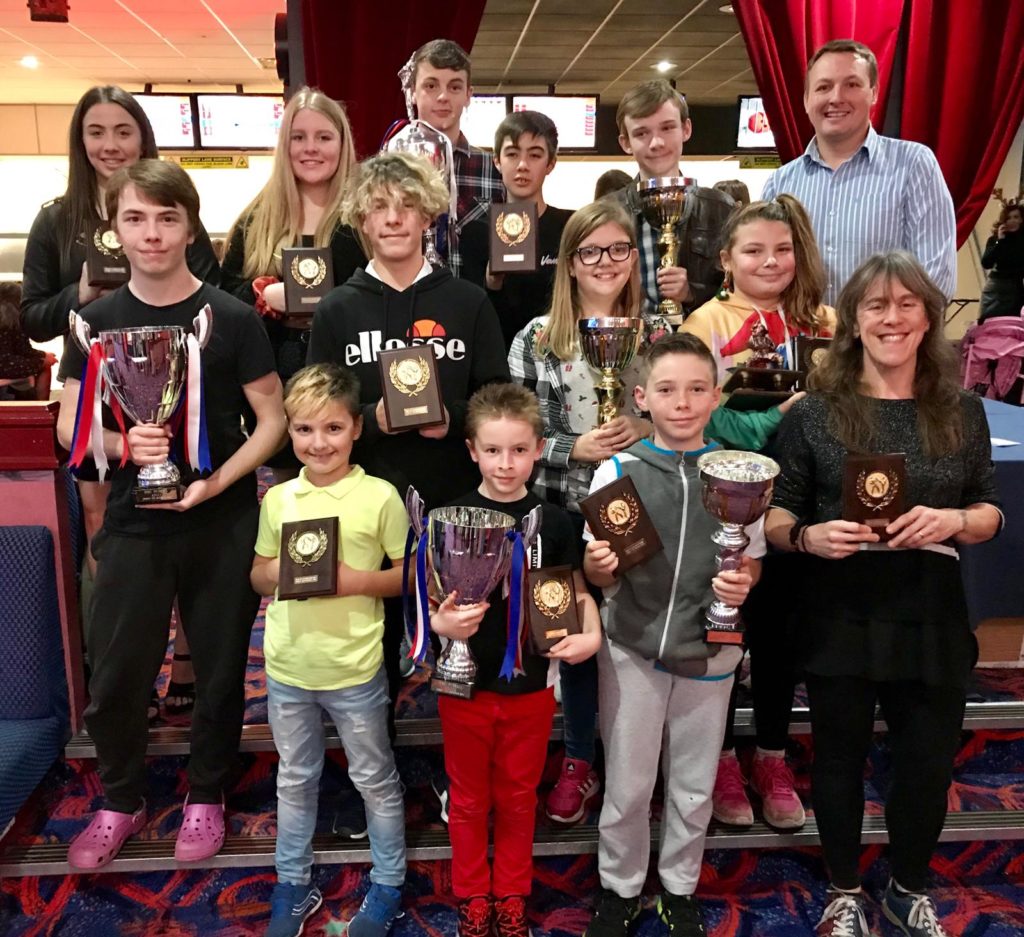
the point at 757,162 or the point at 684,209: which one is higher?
the point at 757,162

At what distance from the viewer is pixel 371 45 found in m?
3.71

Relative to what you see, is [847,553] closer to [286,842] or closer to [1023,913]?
[1023,913]

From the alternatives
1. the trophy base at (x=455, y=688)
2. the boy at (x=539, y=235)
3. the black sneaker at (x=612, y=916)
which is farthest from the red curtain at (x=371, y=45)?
the black sneaker at (x=612, y=916)

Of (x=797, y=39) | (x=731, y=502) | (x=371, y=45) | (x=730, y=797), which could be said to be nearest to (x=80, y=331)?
(x=731, y=502)

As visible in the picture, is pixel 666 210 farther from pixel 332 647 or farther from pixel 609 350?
pixel 332 647

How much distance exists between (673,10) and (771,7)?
326cm

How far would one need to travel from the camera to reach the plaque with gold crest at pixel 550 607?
1.73m

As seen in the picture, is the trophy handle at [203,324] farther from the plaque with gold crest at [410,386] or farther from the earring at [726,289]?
the earring at [726,289]

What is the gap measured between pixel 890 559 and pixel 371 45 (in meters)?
3.08

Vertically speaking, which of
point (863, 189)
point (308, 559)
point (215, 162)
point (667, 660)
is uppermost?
point (215, 162)

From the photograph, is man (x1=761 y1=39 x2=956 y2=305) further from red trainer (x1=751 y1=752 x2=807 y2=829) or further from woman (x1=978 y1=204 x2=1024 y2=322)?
woman (x1=978 y1=204 x2=1024 y2=322)

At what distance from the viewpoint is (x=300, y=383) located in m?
1.84

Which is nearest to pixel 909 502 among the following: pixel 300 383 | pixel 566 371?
pixel 566 371

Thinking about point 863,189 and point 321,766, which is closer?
point 321,766
